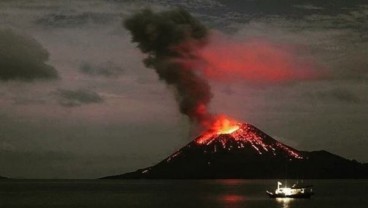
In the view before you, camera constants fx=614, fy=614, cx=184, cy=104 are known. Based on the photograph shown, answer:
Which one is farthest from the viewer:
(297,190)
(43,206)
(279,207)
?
(297,190)

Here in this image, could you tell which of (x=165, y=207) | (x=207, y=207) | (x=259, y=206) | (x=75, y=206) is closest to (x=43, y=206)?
(x=75, y=206)

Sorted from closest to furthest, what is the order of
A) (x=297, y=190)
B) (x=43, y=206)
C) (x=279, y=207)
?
(x=279, y=207) → (x=43, y=206) → (x=297, y=190)

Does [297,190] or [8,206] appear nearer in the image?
[8,206]

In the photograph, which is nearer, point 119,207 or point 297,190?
point 119,207

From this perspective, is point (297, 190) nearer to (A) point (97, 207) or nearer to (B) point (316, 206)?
(B) point (316, 206)

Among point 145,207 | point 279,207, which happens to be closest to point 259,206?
point 279,207

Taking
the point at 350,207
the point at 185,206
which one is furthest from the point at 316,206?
the point at 185,206

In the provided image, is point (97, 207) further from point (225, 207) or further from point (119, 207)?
point (225, 207)

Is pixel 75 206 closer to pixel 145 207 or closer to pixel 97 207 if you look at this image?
pixel 97 207
